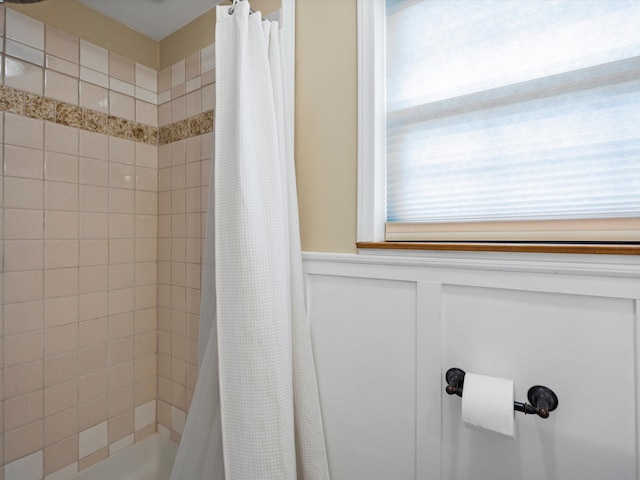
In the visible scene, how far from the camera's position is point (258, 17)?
3.27 ft

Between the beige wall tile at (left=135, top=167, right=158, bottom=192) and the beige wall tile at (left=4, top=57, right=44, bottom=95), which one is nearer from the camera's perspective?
the beige wall tile at (left=4, top=57, right=44, bottom=95)

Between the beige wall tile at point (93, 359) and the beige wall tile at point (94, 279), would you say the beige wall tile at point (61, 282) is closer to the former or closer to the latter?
the beige wall tile at point (94, 279)

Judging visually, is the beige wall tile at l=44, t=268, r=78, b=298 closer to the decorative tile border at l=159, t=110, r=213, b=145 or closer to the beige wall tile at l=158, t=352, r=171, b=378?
the beige wall tile at l=158, t=352, r=171, b=378

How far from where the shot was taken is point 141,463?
5.13 feet

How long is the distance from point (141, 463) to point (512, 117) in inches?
83.9

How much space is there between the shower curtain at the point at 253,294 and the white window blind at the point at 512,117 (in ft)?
1.26

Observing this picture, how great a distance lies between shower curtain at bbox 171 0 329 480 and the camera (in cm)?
90

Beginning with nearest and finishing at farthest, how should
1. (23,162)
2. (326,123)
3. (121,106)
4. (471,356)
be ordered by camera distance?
1. (471,356)
2. (326,123)
3. (23,162)
4. (121,106)

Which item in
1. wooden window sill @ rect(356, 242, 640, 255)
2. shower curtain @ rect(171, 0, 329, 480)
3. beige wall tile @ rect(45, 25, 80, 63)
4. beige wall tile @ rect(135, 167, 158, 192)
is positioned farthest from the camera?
beige wall tile @ rect(135, 167, 158, 192)

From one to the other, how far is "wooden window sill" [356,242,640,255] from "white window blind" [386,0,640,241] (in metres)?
0.08

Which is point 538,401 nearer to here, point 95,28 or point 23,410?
point 23,410

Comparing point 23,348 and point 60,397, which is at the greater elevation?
point 23,348

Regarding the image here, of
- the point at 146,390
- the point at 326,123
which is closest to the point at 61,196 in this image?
the point at 146,390

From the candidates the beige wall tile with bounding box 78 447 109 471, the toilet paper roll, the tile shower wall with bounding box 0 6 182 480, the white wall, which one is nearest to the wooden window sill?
the white wall
